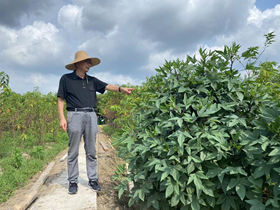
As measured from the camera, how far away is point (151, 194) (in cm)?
225

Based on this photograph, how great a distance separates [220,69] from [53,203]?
9.75 feet

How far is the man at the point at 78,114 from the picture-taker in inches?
131

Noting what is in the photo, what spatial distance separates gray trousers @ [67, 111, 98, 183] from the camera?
10.9ft

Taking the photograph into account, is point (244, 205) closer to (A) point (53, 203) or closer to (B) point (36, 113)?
(A) point (53, 203)

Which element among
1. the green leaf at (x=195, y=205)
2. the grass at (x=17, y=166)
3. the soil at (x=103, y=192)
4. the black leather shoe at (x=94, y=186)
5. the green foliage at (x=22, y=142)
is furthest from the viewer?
the green foliage at (x=22, y=142)

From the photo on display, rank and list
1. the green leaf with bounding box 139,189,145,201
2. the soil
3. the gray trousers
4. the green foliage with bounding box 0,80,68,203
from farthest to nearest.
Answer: the green foliage with bounding box 0,80,68,203 < the gray trousers < the soil < the green leaf with bounding box 139,189,145,201

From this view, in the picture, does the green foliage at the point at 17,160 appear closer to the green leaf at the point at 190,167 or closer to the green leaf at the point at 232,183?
the green leaf at the point at 190,167

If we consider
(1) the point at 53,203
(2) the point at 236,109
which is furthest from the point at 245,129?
(1) the point at 53,203

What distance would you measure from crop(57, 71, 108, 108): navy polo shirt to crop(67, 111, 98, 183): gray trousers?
0.16 m

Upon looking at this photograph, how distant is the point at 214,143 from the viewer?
6.05ft

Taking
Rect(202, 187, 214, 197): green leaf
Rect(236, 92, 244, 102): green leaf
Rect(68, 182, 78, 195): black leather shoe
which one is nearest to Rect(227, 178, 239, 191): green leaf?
Rect(202, 187, 214, 197): green leaf

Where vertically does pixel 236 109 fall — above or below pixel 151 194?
above

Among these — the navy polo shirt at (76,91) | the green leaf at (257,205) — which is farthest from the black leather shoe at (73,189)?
the green leaf at (257,205)

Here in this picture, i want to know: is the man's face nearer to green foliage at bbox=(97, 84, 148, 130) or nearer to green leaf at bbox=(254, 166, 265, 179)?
green foliage at bbox=(97, 84, 148, 130)
